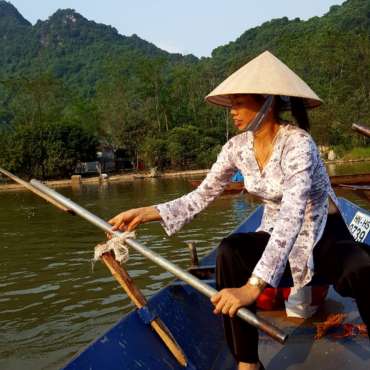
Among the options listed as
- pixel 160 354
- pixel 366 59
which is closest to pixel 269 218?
pixel 160 354

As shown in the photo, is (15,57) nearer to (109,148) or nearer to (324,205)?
(109,148)

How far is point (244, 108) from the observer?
2.38m

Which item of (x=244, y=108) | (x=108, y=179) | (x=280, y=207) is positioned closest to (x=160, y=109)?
(x=108, y=179)

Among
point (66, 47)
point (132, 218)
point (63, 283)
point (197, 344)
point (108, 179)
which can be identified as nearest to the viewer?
point (132, 218)

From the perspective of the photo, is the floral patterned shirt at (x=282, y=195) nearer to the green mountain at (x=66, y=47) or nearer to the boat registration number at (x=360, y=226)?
the boat registration number at (x=360, y=226)

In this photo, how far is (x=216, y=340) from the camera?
3107mm

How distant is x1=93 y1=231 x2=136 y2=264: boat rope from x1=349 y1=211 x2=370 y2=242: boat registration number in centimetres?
329

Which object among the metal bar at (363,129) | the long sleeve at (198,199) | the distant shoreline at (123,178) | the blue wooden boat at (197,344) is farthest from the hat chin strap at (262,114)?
the distant shoreline at (123,178)

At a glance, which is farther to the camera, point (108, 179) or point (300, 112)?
point (108, 179)

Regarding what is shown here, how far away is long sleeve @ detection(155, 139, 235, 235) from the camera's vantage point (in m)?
2.62

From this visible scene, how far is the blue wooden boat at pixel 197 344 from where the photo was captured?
2379 millimetres

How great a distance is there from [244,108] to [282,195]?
0.41 m

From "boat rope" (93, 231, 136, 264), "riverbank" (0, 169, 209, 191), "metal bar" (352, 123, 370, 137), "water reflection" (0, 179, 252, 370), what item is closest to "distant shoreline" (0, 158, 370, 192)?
"riverbank" (0, 169, 209, 191)

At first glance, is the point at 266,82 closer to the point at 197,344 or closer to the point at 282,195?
the point at 282,195
